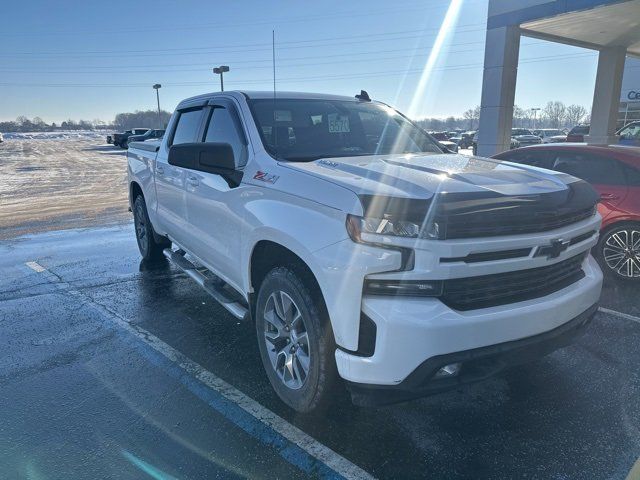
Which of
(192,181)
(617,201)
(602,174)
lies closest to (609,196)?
(617,201)

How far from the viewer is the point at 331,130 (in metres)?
4.03

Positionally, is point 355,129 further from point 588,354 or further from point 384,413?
point 588,354

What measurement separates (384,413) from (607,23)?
50.0ft

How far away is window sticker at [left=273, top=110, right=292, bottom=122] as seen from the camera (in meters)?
3.85

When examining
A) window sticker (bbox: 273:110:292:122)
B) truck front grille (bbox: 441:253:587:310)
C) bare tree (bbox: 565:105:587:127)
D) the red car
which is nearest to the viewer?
truck front grille (bbox: 441:253:587:310)

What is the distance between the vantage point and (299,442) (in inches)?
111

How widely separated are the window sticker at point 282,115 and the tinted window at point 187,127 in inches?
44.7

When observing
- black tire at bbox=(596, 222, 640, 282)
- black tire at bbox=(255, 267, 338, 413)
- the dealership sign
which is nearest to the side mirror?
black tire at bbox=(255, 267, 338, 413)

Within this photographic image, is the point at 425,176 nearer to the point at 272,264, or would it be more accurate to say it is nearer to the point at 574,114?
the point at 272,264

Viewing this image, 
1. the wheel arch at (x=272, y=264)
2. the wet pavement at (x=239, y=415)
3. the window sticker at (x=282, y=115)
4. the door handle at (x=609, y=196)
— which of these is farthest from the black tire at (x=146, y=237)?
the door handle at (x=609, y=196)

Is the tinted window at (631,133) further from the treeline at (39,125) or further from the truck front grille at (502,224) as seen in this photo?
the treeline at (39,125)

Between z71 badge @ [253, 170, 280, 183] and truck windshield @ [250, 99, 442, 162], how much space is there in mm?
213

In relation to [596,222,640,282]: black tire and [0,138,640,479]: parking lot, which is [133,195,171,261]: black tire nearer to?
[0,138,640,479]: parking lot

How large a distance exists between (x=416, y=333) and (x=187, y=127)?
3.70 meters
